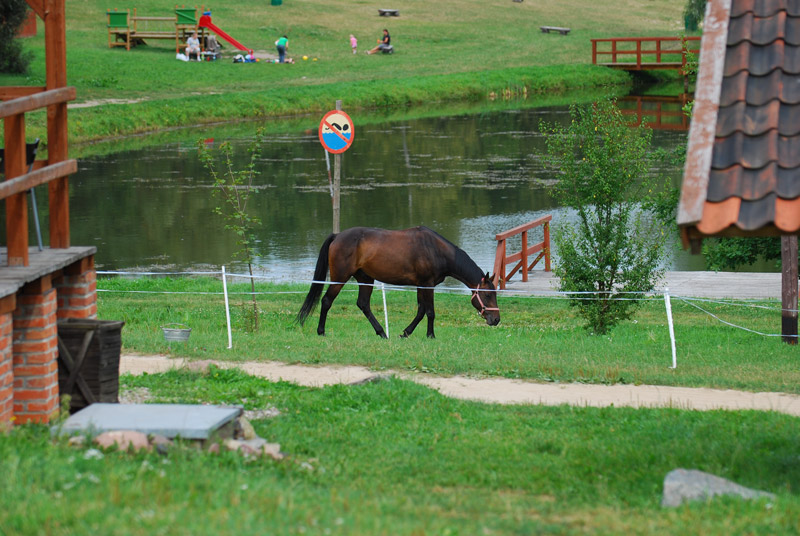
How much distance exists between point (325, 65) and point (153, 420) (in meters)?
51.0

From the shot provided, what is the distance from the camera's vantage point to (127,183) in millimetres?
31375

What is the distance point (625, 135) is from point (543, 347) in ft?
11.3

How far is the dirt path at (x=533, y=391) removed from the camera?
32.7 ft

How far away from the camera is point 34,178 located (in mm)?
7758

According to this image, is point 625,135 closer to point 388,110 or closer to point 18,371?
point 18,371

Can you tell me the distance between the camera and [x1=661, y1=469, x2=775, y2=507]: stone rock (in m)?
6.27

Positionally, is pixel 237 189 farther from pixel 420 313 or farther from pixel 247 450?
pixel 247 450

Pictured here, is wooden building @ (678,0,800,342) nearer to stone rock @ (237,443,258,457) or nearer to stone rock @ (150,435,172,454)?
stone rock @ (237,443,258,457)

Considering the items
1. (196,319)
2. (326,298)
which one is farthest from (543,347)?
(196,319)

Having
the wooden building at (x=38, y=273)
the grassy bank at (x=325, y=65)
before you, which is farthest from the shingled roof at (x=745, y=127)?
the grassy bank at (x=325, y=65)

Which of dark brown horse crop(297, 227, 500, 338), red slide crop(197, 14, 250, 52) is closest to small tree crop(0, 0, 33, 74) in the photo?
red slide crop(197, 14, 250, 52)

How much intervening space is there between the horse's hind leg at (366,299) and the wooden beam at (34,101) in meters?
6.68

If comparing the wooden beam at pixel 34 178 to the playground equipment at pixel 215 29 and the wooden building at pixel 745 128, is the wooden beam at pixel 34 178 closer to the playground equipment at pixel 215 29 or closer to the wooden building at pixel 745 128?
the wooden building at pixel 745 128

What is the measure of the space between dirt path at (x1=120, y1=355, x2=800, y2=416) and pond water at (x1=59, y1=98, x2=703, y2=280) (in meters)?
7.83
